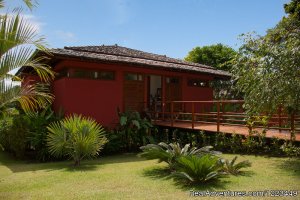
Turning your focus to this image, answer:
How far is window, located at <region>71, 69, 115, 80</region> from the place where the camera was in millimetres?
12142

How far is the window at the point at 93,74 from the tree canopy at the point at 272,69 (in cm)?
588

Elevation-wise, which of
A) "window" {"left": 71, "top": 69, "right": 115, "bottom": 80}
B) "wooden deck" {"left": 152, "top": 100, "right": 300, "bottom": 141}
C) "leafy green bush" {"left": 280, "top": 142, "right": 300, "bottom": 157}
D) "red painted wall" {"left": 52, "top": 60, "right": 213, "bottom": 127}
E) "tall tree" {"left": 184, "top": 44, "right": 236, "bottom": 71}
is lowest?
"leafy green bush" {"left": 280, "top": 142, "right": 300, "bottom": 157}

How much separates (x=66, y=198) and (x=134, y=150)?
6.81m

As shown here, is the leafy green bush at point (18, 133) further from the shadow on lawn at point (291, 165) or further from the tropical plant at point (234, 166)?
the shadow on lawn at point (291, 165)

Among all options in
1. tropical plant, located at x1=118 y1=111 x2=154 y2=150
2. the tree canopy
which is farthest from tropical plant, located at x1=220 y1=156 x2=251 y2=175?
tropical plant, located at x1=118 y1=111 x2=154 y2=150

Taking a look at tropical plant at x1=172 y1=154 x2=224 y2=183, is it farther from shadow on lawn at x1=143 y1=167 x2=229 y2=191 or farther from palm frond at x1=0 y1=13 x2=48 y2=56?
palm frond at x1=0 y1=13 x2=48 y2=56

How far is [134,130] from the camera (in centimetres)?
1223

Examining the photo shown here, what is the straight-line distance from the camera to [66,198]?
221 inches

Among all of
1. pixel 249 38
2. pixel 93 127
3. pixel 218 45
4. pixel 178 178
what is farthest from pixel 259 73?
pixel 218 45

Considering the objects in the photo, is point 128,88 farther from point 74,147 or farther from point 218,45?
point 218,45

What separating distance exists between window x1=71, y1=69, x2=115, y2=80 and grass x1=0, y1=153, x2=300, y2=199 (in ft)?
14.3

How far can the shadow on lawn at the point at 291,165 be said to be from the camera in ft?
22.3

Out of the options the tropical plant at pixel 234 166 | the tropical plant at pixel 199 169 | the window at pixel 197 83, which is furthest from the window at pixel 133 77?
the tropical plant at pixel 199 169

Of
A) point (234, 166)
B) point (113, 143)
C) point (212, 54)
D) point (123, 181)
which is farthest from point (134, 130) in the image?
point (212, 54)
